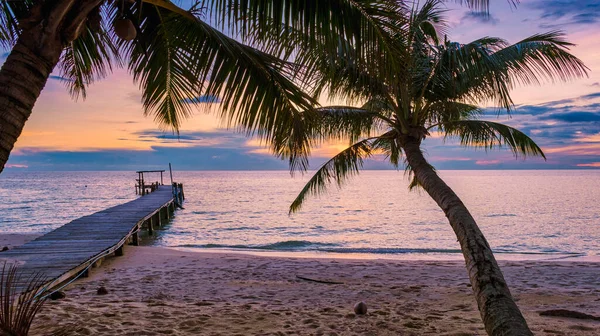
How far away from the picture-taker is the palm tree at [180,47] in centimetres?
290

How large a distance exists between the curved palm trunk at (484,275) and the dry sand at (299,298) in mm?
1610

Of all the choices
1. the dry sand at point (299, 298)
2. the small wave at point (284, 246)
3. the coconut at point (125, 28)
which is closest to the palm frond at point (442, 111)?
the dry sand at point (299, 298)

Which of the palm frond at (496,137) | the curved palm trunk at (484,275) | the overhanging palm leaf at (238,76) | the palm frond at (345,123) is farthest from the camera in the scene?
the palm frond at (345,123)

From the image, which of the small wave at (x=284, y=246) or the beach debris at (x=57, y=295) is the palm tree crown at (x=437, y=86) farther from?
the small wave at (x=284, y=246)

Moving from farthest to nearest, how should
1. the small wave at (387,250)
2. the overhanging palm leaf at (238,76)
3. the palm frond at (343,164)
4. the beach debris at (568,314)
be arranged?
the small wave at (387,250) → the palm frond at (343,164) → the beach debris at (568,314) → the overhanging palm leaf at (238,76)

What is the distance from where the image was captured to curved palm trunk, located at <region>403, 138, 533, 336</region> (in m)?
3.48

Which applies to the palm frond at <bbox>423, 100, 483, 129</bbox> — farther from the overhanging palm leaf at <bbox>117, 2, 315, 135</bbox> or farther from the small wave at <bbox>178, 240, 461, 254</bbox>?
the small wave at <bbox>178, 240, 461, 254</bbox>

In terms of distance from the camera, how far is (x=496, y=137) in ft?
25.6

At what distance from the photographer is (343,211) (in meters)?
35.9

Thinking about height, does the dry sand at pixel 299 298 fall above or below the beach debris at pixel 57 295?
below

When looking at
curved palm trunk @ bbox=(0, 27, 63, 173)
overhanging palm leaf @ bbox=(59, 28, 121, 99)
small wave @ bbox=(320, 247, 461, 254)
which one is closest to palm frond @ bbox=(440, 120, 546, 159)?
overhanging palm leaf @ bbox=(59, 28, 121, 99)

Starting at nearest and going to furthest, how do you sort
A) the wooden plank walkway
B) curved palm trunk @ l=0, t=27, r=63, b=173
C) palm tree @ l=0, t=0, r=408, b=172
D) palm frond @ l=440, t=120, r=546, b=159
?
curved palm trunk @ l=0, t=27, r=63, b=173 < palm tree @ l=0, t=0, r=408, b=172 < the wooden plank walkway < palm frond @ l=440, t=120, r=546, b=159

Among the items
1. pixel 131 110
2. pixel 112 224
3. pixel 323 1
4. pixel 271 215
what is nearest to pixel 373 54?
pixel 323 1

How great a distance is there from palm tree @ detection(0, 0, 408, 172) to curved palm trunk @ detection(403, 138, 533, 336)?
200cm
